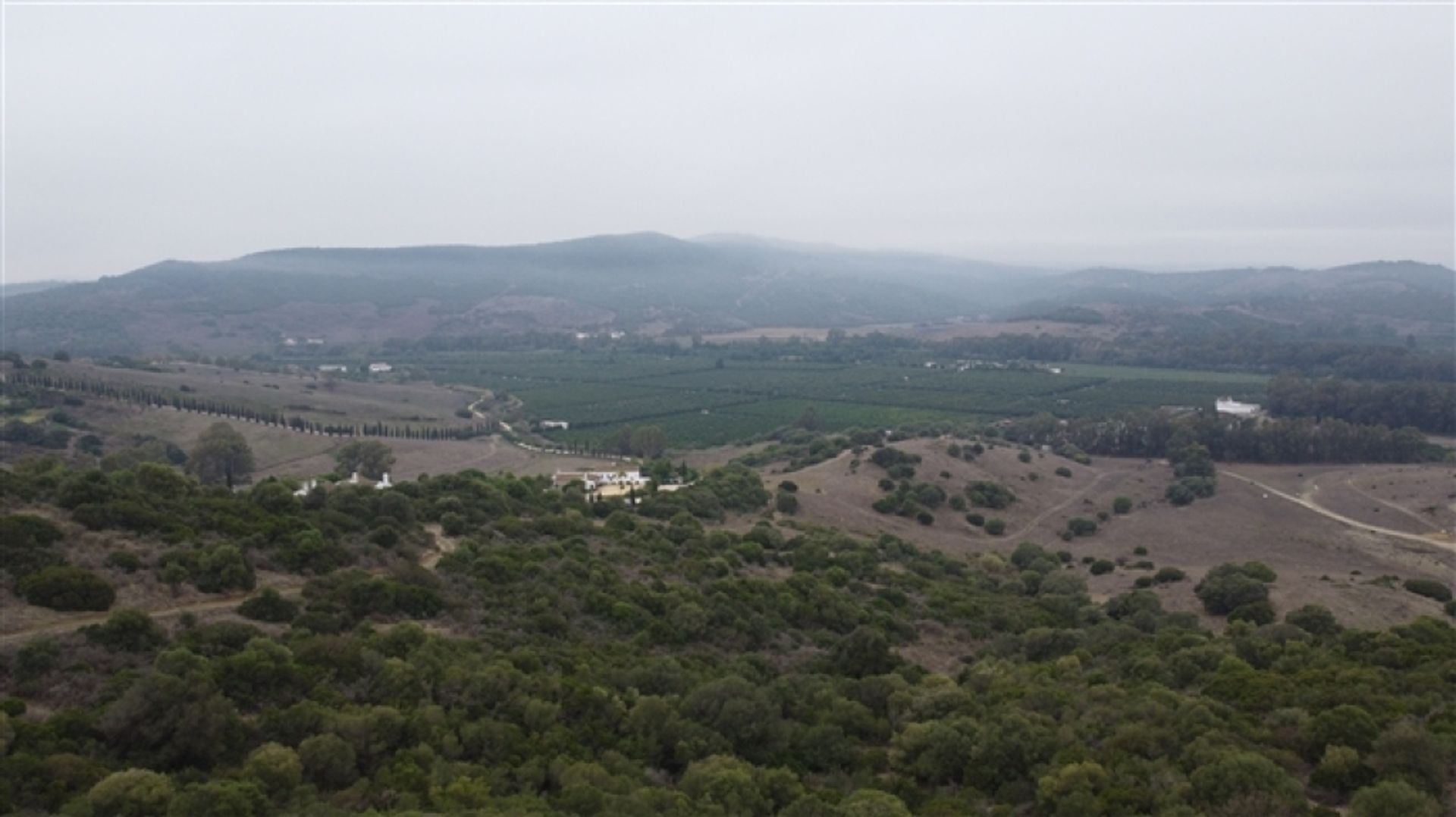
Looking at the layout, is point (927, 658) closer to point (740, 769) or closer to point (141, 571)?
point (740, 769)

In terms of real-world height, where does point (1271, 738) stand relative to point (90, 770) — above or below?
below

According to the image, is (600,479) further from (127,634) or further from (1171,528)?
(127,634)

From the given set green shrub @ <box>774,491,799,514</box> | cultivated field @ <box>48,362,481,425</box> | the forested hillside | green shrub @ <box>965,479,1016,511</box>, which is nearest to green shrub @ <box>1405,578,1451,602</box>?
the forested hillside

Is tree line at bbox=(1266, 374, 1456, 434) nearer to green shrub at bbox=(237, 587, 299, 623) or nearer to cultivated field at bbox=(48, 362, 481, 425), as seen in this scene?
cultivated field at bbox=(48, 362, 481, 425)

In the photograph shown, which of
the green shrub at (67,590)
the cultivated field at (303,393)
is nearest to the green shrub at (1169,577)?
the green shrub at (67,590)

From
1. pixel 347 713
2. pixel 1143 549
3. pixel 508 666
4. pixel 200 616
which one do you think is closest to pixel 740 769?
pixel 508 666

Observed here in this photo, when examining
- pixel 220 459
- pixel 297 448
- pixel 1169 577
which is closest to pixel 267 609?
pixel 1169 577
